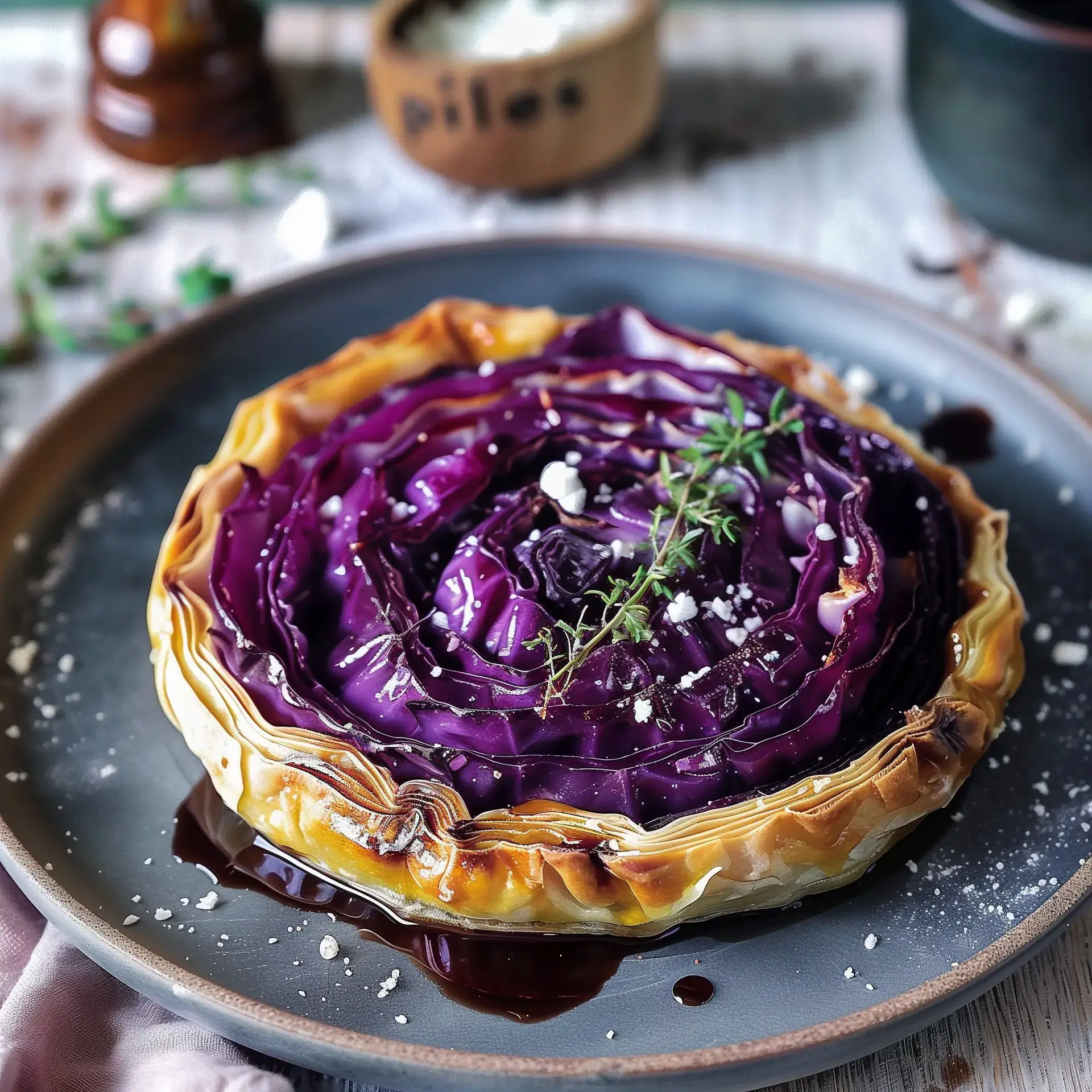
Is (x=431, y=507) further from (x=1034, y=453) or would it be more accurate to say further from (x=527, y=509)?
(x=1034, y=453)

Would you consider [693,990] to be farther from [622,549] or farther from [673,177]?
[673,177]

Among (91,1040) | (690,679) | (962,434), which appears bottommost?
(91,1040)

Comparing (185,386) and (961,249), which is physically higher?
(185,386)

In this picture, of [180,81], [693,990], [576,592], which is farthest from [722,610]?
[180,81]

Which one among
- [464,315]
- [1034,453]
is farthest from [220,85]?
[1034,453]

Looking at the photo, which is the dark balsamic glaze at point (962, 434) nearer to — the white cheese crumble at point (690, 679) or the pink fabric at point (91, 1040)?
the white cheese crumble at point (690, 679)
